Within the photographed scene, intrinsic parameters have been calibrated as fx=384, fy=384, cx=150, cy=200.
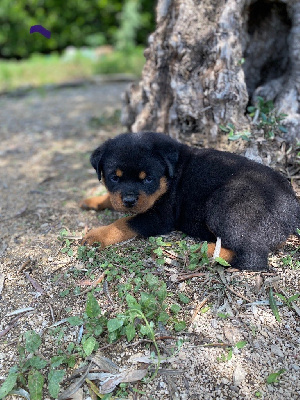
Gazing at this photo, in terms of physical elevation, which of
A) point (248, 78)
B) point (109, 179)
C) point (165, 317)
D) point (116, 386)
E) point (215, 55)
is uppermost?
point (215, 55)

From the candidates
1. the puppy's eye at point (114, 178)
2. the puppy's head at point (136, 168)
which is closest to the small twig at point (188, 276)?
the puppy's head at point (136, 168)

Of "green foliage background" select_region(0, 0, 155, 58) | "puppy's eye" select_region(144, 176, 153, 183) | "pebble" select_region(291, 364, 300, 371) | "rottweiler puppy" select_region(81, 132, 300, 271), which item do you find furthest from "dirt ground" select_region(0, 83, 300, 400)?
"green foliage background" select_region(0, 0, 155, 58)

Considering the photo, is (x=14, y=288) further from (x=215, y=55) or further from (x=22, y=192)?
(x=215, y=55)

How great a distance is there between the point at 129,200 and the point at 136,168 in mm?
339

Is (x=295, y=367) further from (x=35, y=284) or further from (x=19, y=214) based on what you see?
(x=19, y=214)

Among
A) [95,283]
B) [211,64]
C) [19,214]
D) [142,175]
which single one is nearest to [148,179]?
[142,175]

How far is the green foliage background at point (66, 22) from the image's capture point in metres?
15.2

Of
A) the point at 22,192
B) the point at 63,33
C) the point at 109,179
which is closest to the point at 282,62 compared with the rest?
the point at 109,179

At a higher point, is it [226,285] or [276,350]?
[226,285]

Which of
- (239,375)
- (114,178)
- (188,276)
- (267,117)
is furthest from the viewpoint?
(267,117)

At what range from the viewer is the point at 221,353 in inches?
116

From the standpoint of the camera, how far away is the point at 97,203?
4801 millimetres

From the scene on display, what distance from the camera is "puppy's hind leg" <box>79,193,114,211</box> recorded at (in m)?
4.79

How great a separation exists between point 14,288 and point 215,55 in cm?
373
